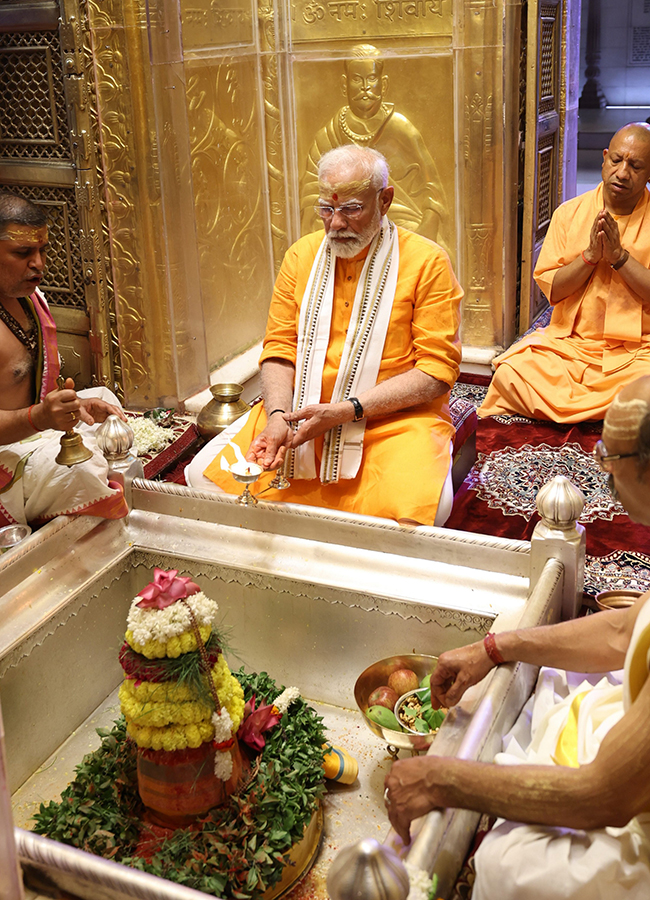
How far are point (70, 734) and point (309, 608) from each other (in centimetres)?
79

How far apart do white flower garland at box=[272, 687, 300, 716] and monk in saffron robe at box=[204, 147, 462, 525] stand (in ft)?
3.27

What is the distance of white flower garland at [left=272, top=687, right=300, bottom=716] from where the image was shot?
2.42 meters

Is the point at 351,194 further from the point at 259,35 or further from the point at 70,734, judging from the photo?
the point at 259,35

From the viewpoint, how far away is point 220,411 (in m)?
4.88

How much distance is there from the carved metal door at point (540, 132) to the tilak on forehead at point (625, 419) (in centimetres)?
455

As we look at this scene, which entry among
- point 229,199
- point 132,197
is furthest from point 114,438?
point 229,199

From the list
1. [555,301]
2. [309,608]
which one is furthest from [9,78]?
[309,608]

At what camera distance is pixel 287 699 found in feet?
8.03

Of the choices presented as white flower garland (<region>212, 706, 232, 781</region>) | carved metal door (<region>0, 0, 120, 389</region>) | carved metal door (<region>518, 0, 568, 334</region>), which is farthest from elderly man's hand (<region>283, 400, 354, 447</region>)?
carved metal door (<region>518, 0, 568, 334</region>)

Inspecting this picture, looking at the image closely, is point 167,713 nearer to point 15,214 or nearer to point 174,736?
point 174,736

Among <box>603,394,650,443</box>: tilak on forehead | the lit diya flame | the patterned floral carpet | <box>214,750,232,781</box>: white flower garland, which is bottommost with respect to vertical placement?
the patterned floral carpet

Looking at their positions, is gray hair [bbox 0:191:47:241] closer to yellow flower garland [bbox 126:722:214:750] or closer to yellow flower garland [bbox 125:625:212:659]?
yellow flower garland [bbox 125:625:212:659]

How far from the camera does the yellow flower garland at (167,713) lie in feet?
6.63

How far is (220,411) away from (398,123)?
237 centimetres
